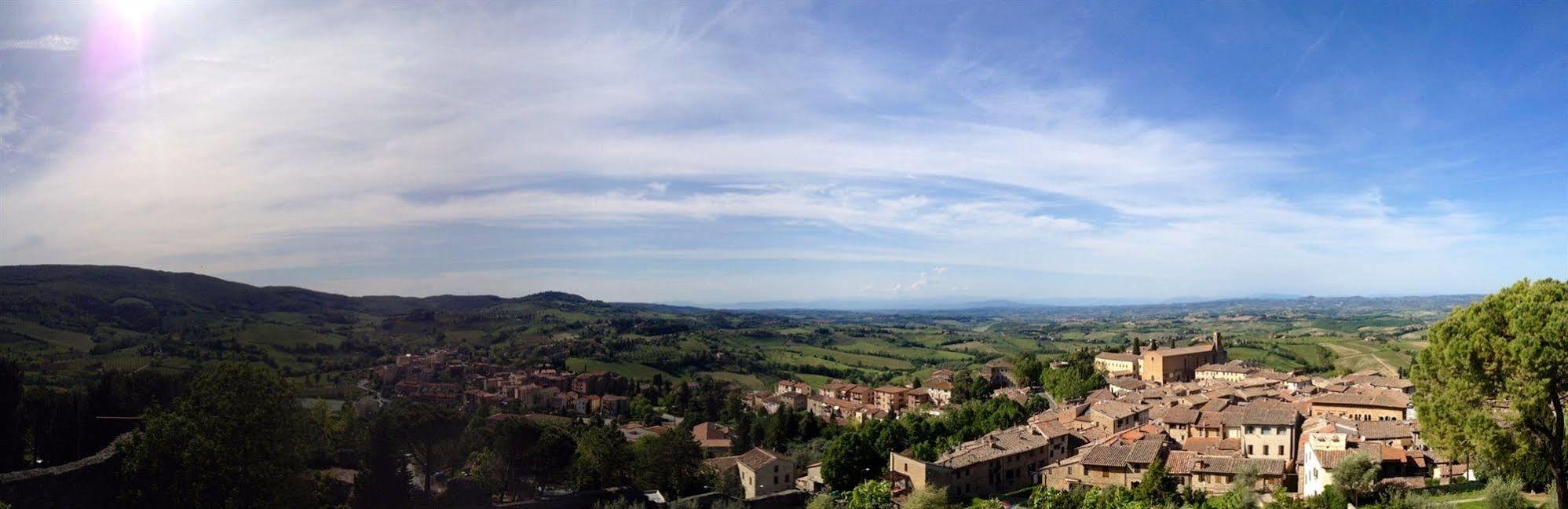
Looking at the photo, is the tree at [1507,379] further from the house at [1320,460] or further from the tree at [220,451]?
the tree at [220,451]

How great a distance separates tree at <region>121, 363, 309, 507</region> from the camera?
17375mm

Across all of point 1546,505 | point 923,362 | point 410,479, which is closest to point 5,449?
point 410,479

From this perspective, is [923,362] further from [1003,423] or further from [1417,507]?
[1417,507]

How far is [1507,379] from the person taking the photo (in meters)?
14.4

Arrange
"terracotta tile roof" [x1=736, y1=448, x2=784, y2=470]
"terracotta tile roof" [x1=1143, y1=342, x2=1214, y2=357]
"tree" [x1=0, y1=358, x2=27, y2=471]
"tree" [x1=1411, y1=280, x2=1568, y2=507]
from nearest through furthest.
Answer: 1. "tree" [x1=1411, y1=280, x2=1568, y2=507]
2. "tree" [x1=0, y1=358, x2=27, y2=471]
3. "terracotta tile roof" [x1=736, y1=448, x2=784, y2=470]
4. "terracotta tile roof" [x1=1143, y1=342, x2=1214, y2=357]

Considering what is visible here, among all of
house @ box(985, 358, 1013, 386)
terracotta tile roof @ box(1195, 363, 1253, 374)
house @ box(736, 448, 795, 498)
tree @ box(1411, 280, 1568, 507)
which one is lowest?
house @ box(736, 448, 795, 498)

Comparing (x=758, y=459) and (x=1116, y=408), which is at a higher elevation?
(x=1116, y=408)

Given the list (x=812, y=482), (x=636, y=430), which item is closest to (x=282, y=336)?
(x=636, y=430)

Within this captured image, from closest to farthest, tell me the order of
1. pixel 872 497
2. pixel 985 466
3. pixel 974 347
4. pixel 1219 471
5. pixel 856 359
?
pixel 872 497, pixel 1219 471, pixel 985 466, pixel 856 359, pixel 974 347

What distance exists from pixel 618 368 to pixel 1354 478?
6286cm

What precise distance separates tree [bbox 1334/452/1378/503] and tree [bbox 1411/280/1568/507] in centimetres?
467

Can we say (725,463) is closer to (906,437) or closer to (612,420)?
(906,437)

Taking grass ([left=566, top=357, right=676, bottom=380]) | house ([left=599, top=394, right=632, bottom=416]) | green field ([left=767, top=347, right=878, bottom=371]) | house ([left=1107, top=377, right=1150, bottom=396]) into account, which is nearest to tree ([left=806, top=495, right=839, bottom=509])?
house ([left=1107, top=377, right=1150, bottom=396])

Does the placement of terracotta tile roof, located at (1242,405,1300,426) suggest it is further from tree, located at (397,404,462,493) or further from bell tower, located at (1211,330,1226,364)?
bell tower, located at (1211,330,1226,364)
